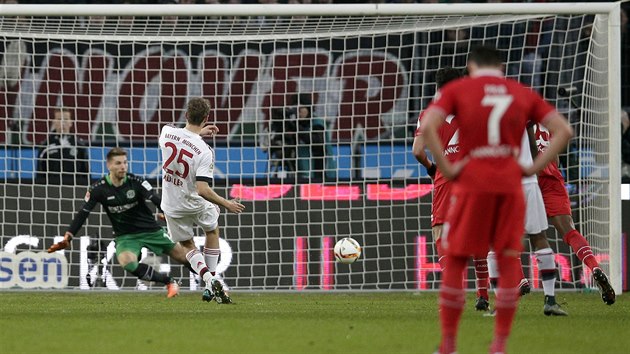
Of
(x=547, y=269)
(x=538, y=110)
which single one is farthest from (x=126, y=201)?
(x=538, y=110)

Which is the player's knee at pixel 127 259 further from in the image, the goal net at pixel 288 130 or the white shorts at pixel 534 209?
the white shorts at pixel 534 209

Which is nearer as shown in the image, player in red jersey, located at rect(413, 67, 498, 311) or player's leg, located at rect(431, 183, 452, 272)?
player in red jersey, located at rect(413, 67, 498, 311)

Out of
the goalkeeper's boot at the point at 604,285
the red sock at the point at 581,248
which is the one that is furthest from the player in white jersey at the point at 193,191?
the goalkeeper's boot at the point at 604,285

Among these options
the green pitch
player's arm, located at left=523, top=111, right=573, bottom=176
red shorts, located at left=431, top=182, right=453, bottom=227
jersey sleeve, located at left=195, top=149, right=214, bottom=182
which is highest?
jersey sleeve, located at left=195, top=149, right=214, bottom=182

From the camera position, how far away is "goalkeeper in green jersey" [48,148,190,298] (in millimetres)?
11828

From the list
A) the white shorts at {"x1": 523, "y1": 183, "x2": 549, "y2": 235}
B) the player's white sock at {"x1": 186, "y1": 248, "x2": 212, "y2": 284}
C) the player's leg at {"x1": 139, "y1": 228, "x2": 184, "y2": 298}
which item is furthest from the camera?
the player's leg at {"x1": 139, "y1": 228, "x2": 184, "y2": 298}

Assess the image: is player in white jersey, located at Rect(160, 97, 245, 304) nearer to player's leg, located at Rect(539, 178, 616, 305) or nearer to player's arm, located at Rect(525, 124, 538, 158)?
player's leg, located at Rect(539, 178, 616, 305)

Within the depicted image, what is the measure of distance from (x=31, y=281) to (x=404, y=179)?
438cm

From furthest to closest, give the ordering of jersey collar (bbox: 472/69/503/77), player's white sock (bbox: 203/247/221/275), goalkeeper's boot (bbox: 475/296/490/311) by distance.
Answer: player's white sock (bbox: 203/247/221/275), goalkeeper's boot (bbox: 475/296/490/311), jersey collar (bbox: 472/69/503/77)

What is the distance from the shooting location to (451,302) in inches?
250

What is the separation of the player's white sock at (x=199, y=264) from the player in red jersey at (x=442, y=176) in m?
2.24

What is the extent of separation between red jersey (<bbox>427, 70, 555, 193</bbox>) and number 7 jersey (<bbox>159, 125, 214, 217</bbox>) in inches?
199

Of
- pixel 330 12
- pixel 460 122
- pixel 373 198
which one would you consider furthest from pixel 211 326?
pixel 373 198

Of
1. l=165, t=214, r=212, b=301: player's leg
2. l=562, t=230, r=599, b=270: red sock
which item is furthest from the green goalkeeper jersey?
l=562, t=230, r=599, b=270: red sock
